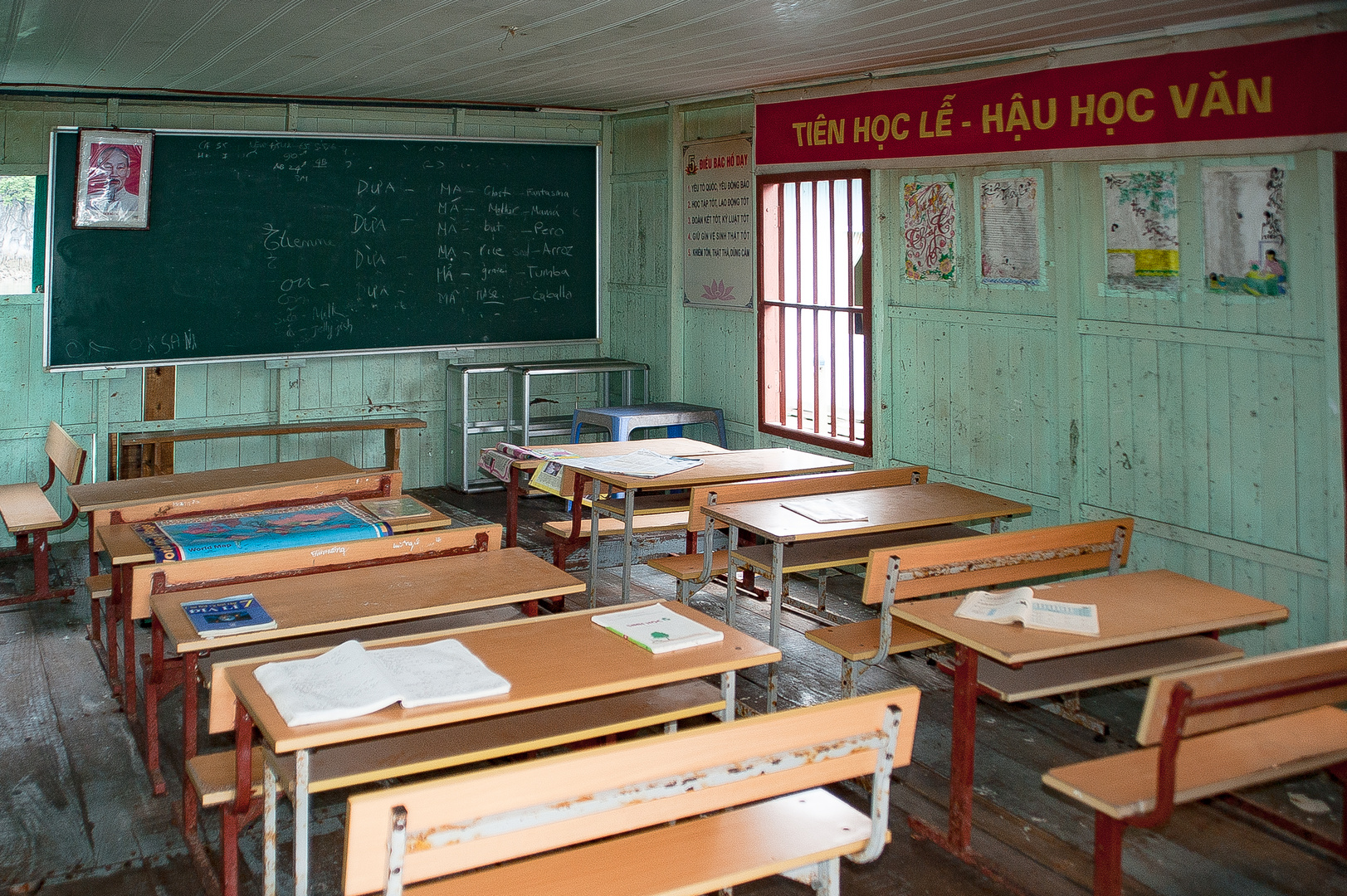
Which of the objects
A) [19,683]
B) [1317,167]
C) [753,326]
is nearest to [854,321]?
[753,326]

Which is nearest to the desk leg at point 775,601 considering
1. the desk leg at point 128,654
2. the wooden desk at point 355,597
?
the wooden desk at point 355,597

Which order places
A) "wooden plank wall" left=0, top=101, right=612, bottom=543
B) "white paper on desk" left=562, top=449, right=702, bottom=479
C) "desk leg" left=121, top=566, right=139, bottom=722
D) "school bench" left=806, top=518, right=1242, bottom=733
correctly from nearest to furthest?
"school bench" left=806, top=518, right=1242, bottom=733 < "desk leg" left=121, top=566, right=139, bottom=722 < "white paper on desk" left=562, top=449, right=702, bottom=479 < "wooden plank wall" left=0, top=101, right=612, bottom=543

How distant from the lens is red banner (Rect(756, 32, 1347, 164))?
3.87 metres

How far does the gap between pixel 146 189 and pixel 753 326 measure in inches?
143

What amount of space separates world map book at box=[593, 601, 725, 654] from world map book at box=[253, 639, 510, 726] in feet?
1.28

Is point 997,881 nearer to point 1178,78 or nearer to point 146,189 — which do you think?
point 1178,78

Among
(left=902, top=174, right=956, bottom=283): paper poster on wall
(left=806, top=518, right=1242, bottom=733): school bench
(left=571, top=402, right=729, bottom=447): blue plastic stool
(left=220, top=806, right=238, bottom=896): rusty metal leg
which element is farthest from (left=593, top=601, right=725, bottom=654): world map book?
(left=571, top=402, right=729, bottom=447): blue plastic stool

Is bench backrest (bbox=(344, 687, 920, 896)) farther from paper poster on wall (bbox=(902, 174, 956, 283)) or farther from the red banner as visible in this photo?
paper poster on wall (bbox=(902, 174, 956, 283))

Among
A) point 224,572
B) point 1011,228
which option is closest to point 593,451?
point 1011,228

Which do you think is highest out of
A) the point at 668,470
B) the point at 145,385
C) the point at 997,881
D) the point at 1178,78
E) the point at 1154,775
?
the point at 1178,78

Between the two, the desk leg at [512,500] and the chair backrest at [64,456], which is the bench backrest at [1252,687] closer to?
the desk leg at [512,500]

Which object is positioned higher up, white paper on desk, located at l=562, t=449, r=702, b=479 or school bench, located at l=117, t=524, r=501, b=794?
white paper on desk, located at l=562, t=449, r=702, b=479

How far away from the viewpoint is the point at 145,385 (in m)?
7.08

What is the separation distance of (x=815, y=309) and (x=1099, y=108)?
86.0 inches
